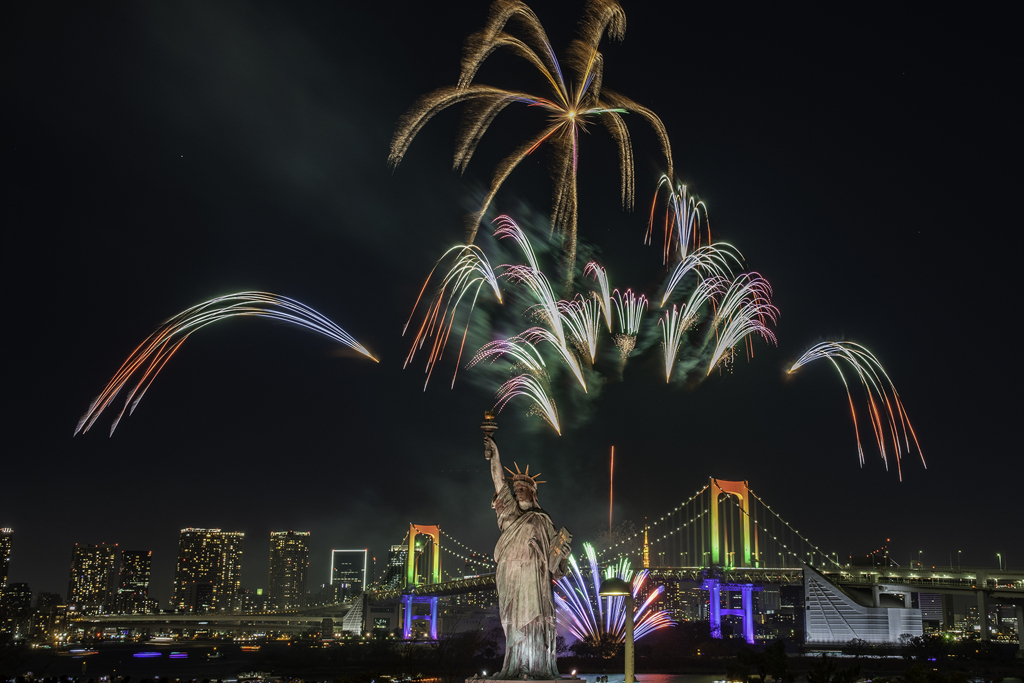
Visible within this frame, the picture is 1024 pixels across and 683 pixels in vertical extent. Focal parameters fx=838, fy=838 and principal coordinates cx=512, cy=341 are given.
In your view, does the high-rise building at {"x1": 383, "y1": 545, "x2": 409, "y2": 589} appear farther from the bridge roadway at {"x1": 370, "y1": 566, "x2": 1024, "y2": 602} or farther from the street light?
the street light

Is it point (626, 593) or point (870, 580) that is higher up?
point (626, 593)

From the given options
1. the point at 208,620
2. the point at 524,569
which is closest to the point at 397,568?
the point at 208,620

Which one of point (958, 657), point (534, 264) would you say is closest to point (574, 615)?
point (534, 264)

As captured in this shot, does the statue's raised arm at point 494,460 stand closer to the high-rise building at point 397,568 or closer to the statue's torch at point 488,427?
the statue's torch at point 488,427

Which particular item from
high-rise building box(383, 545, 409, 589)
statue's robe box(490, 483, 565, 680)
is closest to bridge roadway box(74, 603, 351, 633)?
high-rise building box(383, 545, 409, 589)

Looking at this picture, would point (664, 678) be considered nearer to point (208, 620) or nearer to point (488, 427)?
point (488, 427)

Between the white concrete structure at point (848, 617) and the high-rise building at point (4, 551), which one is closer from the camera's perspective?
the white concrete structure at point (848, 617)

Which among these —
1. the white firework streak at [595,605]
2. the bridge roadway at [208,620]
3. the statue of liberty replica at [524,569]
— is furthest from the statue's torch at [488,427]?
the bridge roadway at [208,620]
